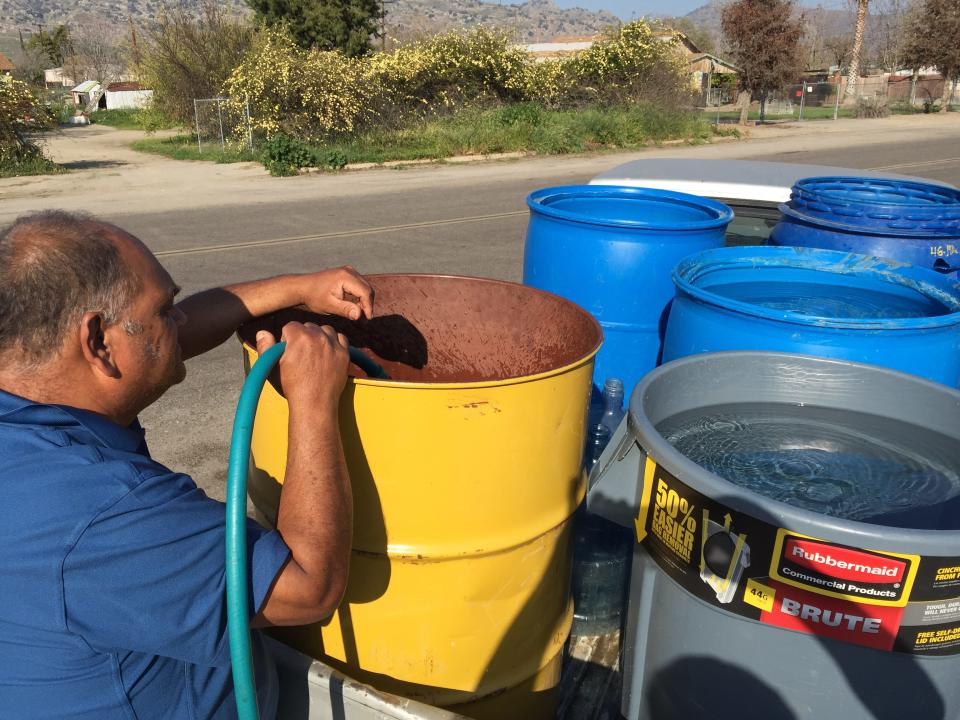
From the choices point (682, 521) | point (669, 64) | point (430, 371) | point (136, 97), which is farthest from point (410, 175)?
point (136, 97)

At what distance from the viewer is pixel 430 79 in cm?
2183

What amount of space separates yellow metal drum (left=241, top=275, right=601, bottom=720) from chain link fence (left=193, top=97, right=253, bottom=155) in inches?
785

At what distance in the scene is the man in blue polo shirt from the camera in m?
1.23

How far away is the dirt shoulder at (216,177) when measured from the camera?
13.0 metres

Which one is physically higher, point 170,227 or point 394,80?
point 394,80

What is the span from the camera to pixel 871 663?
1234 millimetres

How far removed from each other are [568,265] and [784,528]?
1.81 metres

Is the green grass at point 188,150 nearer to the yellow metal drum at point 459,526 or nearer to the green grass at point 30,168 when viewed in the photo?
the green grass at point 30,168

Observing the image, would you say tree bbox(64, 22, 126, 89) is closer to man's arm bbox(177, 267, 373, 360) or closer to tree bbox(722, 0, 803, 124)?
tree bbox(722, 0, 803, 124)

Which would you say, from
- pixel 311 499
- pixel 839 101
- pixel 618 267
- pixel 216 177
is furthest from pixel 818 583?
pixel 839 101

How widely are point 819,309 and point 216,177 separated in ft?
52.5

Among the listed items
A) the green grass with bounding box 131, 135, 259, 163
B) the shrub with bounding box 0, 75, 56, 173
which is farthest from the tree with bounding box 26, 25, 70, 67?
the shrub with bounding box 0, 75, 56, 173

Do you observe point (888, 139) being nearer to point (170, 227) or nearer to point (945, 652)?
point (170, 227)

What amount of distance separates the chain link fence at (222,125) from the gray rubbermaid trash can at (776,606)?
20389 millimetres
